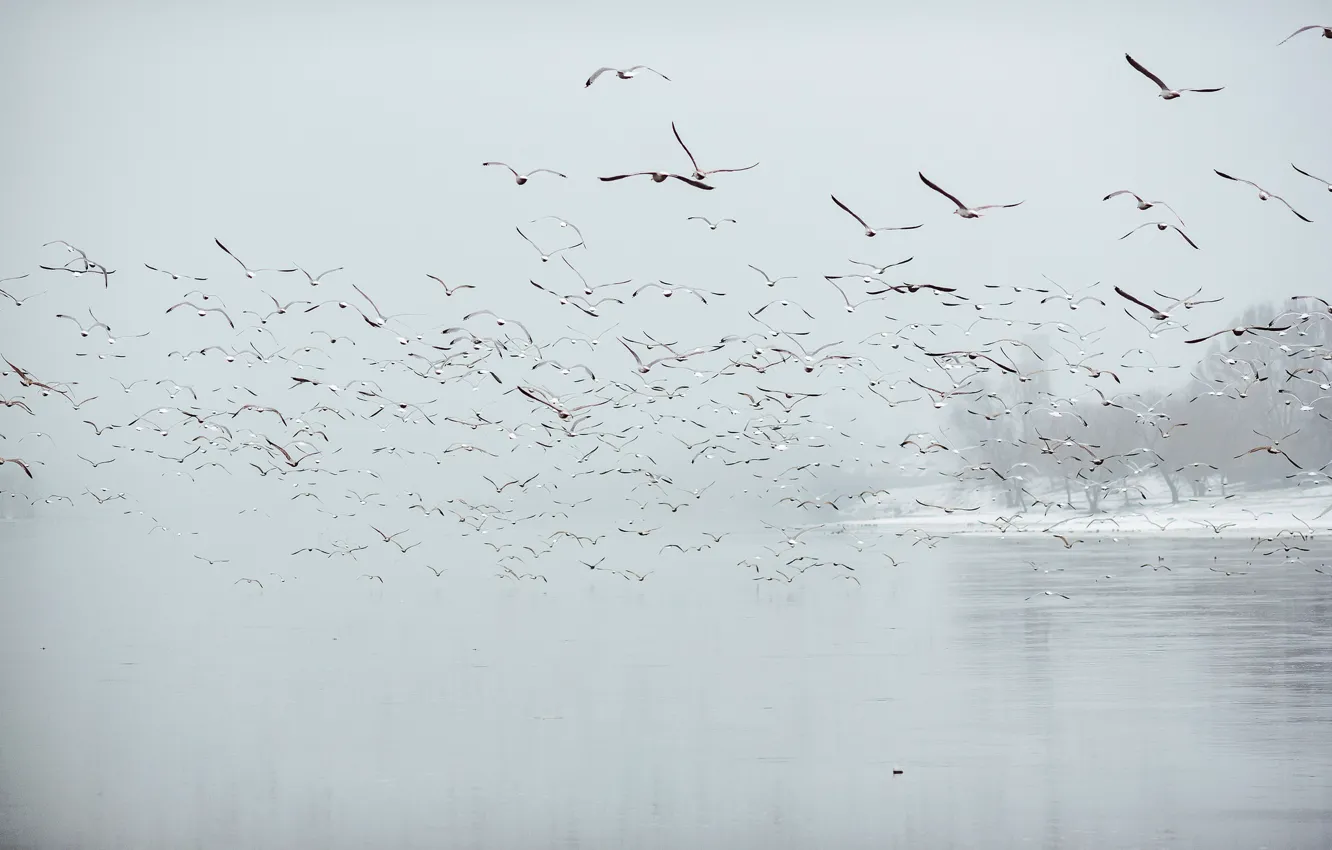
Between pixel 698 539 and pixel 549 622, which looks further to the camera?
pixel 698 539

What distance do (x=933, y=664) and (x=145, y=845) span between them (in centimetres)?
1562

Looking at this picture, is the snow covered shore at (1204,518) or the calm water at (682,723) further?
the snow covered shore at (1204,518)

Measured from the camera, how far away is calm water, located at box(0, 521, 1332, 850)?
571 inches

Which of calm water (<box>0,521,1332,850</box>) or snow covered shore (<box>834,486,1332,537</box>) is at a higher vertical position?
snow covered shore (<box>834,486,1332,537</box>)

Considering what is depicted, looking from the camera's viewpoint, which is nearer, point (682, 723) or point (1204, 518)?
point (682, 723)

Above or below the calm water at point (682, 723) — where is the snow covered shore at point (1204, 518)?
above

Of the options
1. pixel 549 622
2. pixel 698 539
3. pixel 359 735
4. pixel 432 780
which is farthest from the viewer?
pixel 698 539

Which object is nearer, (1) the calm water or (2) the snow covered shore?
(1) the calm water

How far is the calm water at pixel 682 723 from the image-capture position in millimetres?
14516

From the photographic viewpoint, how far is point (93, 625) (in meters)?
36.5

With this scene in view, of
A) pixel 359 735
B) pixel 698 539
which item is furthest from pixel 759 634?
pixel 698 539

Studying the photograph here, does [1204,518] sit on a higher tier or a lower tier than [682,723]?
higher

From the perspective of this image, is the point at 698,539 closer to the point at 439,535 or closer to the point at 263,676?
the point at 439,535

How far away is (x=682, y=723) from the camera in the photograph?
65.6 feet
